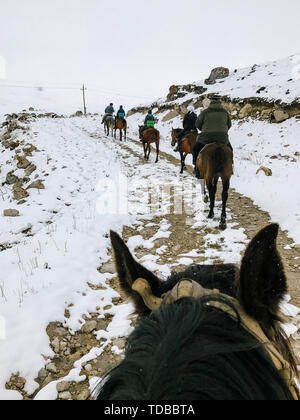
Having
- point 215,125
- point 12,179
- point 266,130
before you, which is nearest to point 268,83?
point 266,130

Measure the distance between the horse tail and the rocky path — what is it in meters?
1.29

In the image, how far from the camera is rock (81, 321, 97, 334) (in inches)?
136

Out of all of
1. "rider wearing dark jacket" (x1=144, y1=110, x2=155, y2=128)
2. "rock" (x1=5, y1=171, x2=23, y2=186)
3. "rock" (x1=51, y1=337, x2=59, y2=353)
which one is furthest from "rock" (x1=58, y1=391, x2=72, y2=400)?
"rider wearing dark jacket" (x1=144, y1=110, x2=155, y2=128)

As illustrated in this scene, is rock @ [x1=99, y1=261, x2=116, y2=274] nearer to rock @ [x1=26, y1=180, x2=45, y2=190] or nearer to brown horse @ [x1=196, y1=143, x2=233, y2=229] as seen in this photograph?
brown horse @ [x1=196, y1=143, x2=233, y2=229]

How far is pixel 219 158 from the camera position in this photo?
20.5 feet

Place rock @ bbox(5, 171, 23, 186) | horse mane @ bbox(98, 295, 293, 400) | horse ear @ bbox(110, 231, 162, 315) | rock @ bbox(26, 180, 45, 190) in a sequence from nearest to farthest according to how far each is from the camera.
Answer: horse mane @ bbox(98, 295, 293, 400), horse ear @ bbox(110, 231, 162, 315), rock @ bbox(26, 180, 45, 190), rock @ bbox(5, 171, 23, 186)

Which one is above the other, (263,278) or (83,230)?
(263,278)

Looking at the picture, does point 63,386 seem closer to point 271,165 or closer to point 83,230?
point 83,230

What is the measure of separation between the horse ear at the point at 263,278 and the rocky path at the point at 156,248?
2.21 ft

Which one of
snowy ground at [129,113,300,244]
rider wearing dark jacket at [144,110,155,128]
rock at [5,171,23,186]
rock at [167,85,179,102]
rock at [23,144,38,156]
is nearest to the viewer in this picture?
snowy ground at [129,113,300,244]

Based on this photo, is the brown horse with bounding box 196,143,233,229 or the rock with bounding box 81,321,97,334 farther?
the brown horse with bounding box 196,143,233,229

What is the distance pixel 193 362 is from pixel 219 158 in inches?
227

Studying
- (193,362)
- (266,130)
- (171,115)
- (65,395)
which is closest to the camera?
(193,362)

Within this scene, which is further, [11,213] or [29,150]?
[29,150]
